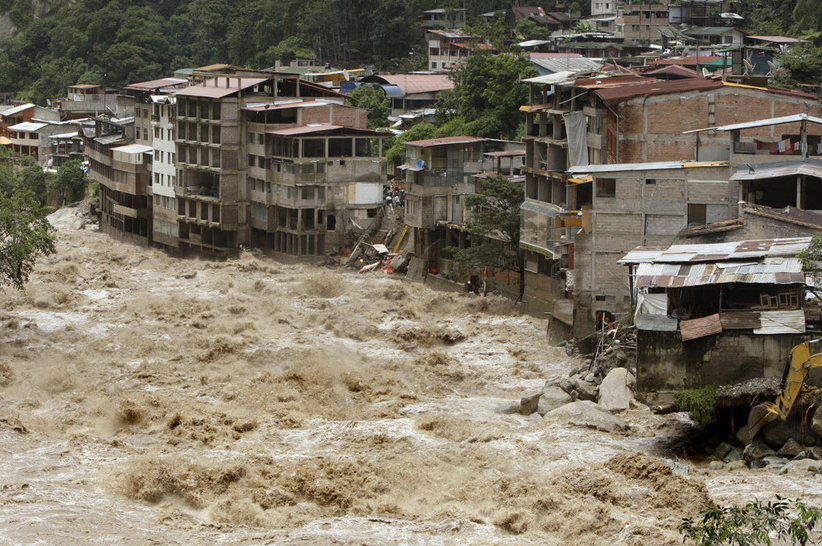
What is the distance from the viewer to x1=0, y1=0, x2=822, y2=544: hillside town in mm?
26688

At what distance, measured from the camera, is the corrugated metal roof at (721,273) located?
26.8 m

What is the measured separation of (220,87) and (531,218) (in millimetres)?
22488

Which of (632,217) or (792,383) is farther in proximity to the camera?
(632,217)

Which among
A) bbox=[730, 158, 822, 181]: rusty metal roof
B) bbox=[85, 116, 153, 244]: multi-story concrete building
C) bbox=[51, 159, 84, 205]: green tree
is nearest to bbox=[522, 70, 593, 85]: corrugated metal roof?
bbox=[730, 158, 822, 181]: rusty metal roof

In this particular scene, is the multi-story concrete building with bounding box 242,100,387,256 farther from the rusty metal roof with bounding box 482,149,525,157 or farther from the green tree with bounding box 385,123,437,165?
the green tree with bounding box 385,123,437,165

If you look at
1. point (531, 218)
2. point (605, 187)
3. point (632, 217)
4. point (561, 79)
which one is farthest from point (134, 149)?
point (632, 217)

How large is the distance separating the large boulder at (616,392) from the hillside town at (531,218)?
0.07 metres

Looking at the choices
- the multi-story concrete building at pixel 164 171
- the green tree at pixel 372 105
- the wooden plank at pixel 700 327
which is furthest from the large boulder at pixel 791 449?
the green tree at pixel 372 105

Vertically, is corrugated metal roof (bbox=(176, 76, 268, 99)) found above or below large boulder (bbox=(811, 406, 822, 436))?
above

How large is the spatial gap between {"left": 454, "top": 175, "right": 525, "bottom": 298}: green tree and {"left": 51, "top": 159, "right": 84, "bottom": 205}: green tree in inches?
1468

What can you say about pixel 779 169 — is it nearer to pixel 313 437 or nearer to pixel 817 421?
pixel 817 421

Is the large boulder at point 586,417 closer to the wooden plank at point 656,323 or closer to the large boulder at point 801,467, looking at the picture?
the wooden plank at point 656,323

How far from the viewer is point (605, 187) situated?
3622cm

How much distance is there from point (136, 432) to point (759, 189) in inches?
667
